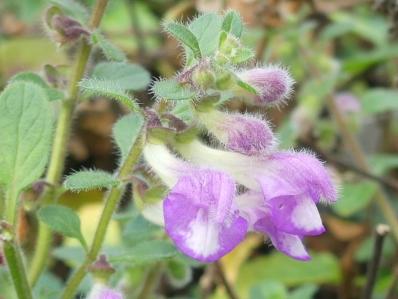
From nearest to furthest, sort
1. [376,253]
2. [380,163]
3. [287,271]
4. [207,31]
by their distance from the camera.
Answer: [207,31] < [376,253] < [380,163] < [287,271]

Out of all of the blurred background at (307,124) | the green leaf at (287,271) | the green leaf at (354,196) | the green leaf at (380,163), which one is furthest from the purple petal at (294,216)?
the green leaf at (287,271)

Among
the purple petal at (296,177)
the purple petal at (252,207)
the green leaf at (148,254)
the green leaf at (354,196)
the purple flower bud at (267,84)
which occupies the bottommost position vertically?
the green leaf at (354,196)

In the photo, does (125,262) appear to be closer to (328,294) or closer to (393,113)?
(328,294)

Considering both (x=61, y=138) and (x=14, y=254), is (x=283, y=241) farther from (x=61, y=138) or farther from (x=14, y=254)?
(x=61, y=138)

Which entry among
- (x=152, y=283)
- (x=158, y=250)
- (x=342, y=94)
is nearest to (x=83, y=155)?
(x=342, y=94)

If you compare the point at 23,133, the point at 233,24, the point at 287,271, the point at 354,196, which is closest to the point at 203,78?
the point at 233,24

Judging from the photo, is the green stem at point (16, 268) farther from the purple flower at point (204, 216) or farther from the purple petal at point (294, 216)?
the purple petal at point (294, 216)

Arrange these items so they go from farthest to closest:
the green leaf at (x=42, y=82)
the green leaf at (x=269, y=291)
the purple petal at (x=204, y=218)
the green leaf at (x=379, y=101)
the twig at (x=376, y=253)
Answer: the green leaf at (x=379, y=101) < the green leaf at (x=269, y=291) < the twig at (x=376, y=253) < the green leaf at (x=42, y=82) < the purple petal at (x=204, y=218)
